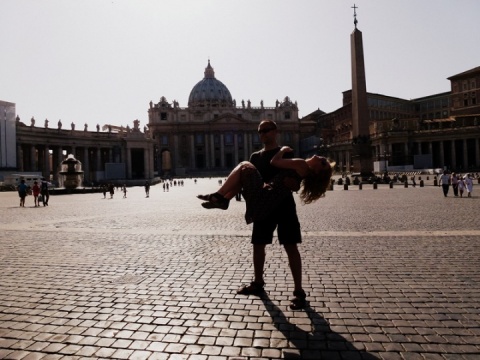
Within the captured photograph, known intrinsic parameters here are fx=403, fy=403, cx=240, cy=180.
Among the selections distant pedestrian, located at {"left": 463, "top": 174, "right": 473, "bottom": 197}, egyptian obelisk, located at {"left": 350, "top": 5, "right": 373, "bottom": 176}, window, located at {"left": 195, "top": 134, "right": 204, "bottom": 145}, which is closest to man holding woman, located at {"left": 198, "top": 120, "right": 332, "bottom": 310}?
distant pedestrian, located at {"left": 463, "top": 174, "right": 473, "bottom": 197}

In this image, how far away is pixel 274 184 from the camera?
4.29 meters

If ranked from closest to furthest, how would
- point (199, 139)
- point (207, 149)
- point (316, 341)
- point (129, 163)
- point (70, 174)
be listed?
point (316, 341)
point (70, 174)
point (129, 163)
point (207, 149)
point (199, 139)

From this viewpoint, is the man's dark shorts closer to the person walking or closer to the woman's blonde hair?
the person walking

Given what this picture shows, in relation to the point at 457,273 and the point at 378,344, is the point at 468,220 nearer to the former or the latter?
the point at 457,273

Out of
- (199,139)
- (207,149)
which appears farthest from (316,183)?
(199,139)

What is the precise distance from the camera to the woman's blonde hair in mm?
4328

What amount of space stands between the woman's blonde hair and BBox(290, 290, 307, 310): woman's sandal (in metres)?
1.00

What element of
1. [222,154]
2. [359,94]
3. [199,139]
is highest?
[199,139]

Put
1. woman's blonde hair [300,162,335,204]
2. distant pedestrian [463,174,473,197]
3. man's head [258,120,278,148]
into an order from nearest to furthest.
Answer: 1. woman's blonde hair [300,162,335,204]
2. man's head [258,120,278,148]
3. distant pedestrian [463,174,473,197]

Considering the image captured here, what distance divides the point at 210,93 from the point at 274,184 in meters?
127

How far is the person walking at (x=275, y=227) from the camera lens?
434 cm

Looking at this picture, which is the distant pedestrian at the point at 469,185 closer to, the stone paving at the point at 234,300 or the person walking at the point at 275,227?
the stone paving at the point at 234,300

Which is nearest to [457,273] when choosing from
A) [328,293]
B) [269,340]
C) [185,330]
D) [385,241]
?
[328,293]

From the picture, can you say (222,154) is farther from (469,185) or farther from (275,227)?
(275,227)
